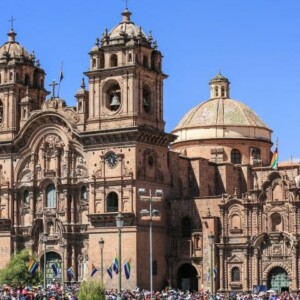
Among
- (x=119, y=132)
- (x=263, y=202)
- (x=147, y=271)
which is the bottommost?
(x=147, y=271)

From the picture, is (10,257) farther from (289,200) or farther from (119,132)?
(289,200)

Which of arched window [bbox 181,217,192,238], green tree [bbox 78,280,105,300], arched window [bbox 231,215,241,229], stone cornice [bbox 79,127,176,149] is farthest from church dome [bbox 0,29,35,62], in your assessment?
green tree [bbox 78,280,105,300]

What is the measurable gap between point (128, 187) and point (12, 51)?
19106 millimetres

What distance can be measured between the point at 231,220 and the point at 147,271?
7.59 meters

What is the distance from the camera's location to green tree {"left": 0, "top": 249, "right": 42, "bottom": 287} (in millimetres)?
79500

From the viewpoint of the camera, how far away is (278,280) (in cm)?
7606

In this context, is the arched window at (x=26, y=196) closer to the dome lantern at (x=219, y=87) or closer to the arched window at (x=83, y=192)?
the arched window at (x=83, y=192)

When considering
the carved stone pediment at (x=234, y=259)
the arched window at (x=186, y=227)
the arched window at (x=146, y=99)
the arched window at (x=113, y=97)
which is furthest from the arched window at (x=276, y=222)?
the arched window at (x=113, y=97)

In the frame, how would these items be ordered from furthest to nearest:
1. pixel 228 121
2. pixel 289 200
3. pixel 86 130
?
pixel 228 121
pixel 86 130
pixel 289 200

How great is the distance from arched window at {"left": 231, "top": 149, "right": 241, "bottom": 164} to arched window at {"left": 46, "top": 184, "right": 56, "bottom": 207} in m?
17.9

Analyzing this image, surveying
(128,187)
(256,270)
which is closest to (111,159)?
(128,187)

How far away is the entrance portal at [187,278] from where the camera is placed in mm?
80000

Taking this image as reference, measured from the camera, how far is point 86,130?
266 ft

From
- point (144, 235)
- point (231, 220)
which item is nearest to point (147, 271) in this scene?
point (144, 235)
